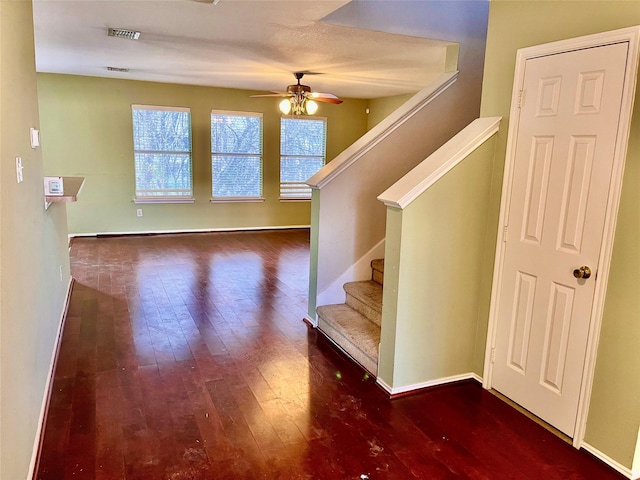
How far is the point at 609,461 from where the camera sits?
6.84 ft

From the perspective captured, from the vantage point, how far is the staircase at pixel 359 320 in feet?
9.83

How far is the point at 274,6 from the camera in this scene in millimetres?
3191

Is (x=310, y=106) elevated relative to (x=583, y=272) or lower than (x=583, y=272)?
elevated

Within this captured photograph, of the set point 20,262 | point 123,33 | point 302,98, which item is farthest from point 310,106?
point 20,262

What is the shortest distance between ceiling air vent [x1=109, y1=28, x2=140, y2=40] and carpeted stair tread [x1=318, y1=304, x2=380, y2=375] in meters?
2.93

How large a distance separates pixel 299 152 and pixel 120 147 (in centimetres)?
301

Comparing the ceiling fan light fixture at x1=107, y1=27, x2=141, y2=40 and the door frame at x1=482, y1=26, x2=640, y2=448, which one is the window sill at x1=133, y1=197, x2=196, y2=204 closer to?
the ceiling fan light fixture at x1=107, y1=27, x2=141, y2=40

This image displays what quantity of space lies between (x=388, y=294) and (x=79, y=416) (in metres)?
1.79

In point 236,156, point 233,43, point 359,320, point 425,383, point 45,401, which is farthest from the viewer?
point 236,156

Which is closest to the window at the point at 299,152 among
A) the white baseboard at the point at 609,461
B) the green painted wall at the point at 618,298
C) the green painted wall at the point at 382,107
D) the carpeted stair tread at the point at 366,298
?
the green painted wall at the point at 382,107

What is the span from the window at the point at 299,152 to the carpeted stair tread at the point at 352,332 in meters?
4.95

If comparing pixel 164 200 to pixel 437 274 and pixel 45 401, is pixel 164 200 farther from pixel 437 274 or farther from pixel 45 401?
pixel 437 274

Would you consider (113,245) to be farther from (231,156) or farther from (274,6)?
(274,6)

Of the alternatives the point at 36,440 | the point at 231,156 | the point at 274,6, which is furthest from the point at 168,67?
the point at 36,440
